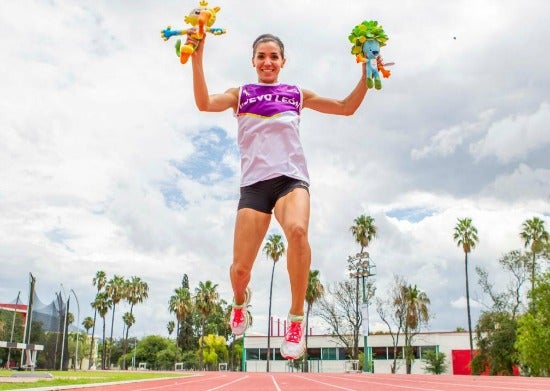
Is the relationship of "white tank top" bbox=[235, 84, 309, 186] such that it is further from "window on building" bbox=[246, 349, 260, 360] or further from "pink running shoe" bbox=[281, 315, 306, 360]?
"window on building" bbox=[246, 349, 260, 360]

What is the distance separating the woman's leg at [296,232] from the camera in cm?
405

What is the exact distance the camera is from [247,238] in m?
4.40

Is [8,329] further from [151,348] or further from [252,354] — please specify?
[151,348]

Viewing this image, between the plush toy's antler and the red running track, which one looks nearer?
the plush toy's antler

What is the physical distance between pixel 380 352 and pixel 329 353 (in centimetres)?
671

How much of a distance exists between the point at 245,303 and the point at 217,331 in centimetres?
9569

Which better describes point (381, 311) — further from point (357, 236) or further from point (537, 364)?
point (537, 364)

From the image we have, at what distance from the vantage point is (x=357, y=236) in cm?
5709

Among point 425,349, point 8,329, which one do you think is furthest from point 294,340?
point 425,349

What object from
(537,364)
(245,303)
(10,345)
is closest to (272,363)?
(537,364)

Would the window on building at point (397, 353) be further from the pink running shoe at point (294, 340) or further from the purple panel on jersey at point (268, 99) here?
the purple panel on jersey at point (268, 99)

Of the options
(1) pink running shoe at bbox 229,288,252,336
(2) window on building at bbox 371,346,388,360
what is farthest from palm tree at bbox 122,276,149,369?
(1) pink running shoe at bbox 229,288,252,336

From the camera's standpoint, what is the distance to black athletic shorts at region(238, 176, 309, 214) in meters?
4.35

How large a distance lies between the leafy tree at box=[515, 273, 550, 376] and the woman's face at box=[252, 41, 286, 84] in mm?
39266
